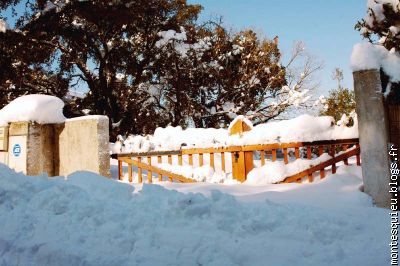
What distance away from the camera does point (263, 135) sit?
5504 millimetres

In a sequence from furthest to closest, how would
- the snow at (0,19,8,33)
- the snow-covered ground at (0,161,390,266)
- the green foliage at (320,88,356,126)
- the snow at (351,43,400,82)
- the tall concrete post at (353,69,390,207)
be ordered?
the green foliage at (320,88,356,126) → the snow at (0,19,8,33) → the snow at (351,43,400,82) → the tall concrete post at (353,69,390,207) → the snow-covered ground at (0,161,390,266)

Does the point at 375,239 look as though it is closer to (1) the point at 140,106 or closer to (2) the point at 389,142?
(2) the point at 389,142

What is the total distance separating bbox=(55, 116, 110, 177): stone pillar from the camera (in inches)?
261

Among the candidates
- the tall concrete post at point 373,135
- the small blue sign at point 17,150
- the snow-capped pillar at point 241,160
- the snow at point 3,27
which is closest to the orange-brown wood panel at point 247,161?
the snow-capped pillar at point 241,160

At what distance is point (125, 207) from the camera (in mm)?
3650

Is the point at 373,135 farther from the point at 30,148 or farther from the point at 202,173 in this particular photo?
the point at 30,148

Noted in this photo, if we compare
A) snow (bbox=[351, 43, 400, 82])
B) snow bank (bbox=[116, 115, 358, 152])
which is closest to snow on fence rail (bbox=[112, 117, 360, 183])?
snow bank (bbox=[116, 115, 358, 152])

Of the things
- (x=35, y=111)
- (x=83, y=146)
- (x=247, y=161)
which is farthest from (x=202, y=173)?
(x=35, y=111)

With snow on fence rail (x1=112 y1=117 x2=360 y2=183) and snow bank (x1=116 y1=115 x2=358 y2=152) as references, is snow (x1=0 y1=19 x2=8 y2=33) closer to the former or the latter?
snow on fence rail (x1=112 y1=117 x2=360 y2=183)

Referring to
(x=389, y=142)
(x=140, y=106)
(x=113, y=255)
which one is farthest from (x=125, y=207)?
(x=140, y=106)

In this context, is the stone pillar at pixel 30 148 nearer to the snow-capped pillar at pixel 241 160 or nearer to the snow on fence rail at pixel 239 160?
the snow on fence rail at pixel 239 160

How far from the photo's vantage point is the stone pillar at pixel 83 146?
6.63m

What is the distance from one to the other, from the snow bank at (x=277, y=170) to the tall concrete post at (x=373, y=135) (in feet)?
3.18

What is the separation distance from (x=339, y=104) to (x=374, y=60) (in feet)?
39.4
